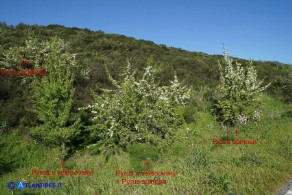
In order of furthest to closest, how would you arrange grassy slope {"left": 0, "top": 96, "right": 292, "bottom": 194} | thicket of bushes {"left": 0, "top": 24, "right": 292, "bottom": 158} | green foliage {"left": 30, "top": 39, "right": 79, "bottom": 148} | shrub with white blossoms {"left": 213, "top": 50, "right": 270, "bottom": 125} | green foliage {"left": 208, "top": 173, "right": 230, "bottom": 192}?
shrub with white blossoms {"left": 213, "top": 50, "right": 270, "bottom": 125} < thicket of bushes {"left": 0, "top": 24, "right": 292, "bottom": 158} < green foliage {"left": 30, "top": 39, "right": 79, "bottom": 148} < grassy slope {"left": 0, "top": 96, "right": 292, "bottom": 194} < green foliage {"left": 208, "top": 173, "right": 230, "bottom": 192}

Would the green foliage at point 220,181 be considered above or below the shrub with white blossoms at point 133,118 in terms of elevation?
below

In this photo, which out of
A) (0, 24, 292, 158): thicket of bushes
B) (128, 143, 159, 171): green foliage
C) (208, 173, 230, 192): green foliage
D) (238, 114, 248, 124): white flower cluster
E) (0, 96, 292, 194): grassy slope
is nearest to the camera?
(208, 173, 230, 192): green foliage

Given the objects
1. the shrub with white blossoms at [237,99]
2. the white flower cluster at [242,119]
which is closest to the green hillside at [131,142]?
the white flower cluster at [242,119]

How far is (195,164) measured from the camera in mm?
9289

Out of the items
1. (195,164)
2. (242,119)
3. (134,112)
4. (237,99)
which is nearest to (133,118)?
(134,112)

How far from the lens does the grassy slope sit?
7.77 metres

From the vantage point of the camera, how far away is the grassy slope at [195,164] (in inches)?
306

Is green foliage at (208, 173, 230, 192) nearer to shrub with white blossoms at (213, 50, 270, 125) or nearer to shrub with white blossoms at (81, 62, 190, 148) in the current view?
shrub with white blossoms at (81, 62, 190, 148)

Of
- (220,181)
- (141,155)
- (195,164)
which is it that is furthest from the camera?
(141,155)

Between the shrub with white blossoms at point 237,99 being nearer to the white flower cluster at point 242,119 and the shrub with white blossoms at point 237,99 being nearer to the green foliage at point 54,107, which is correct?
the white flower cluster at point 242,119

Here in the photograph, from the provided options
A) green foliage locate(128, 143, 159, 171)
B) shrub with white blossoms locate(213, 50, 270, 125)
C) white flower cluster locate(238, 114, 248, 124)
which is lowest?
green foliage locate(128, 143, 159, 171)

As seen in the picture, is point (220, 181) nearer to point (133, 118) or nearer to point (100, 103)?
point (133, 118)

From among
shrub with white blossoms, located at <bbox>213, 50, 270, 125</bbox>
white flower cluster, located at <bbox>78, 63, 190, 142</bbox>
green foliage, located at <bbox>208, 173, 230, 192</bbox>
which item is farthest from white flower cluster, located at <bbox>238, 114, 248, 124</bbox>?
green foliage, located at <bbox>208, 173, 230, 192</bbox>

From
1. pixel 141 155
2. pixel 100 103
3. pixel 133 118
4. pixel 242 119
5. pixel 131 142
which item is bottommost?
pixel 141 155
